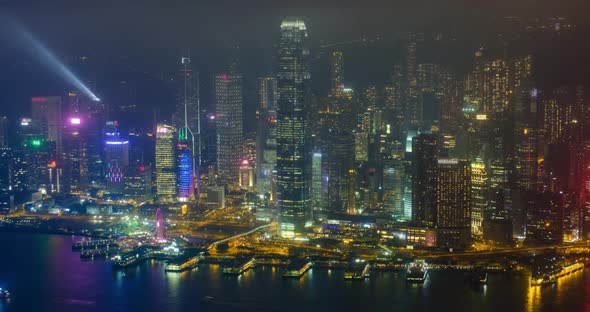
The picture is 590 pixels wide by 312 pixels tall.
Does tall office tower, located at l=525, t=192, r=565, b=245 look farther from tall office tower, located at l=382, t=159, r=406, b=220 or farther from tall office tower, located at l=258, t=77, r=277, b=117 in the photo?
tall office tower, located at l=258, t=77, r=277, b=117

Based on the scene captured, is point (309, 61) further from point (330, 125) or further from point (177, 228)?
point (177, 228)

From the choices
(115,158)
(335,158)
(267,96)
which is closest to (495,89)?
(335,158)

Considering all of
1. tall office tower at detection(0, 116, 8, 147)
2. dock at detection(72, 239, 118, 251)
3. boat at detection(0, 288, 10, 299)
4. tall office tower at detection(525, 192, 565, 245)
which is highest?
tall office tower at detection(0, 116, 8, 147)

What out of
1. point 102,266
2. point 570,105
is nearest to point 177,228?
point 102,266

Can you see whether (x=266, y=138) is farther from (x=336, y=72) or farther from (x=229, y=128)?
(x=336, y=72)

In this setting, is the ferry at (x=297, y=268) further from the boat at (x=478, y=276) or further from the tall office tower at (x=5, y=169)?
the tall office tower at (x=5, y=169)

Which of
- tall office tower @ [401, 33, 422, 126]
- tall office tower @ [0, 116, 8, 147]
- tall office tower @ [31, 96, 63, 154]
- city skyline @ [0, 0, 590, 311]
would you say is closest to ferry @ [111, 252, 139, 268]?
city skyline @ [0, 0, 590, 311]

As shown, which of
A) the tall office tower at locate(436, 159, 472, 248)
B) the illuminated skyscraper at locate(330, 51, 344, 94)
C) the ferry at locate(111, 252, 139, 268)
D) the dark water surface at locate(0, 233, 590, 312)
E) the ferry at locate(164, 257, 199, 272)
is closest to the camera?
the dark water surface at locate(0, 233, 590, 312)
